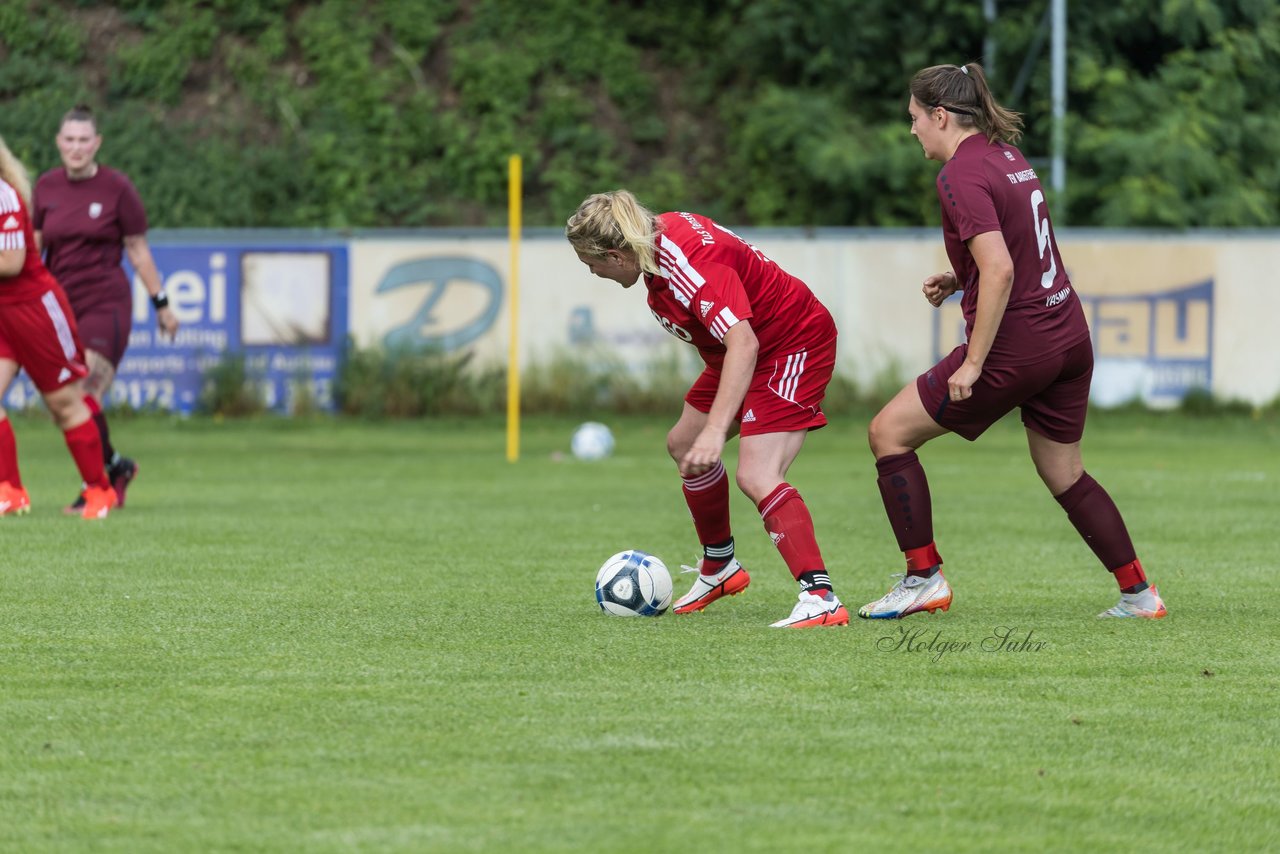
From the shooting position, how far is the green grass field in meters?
3.98

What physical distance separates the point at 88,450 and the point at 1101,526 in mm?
5692

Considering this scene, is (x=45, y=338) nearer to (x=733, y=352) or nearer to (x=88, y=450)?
(x=88, y=450)

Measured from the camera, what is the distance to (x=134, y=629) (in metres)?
6.43

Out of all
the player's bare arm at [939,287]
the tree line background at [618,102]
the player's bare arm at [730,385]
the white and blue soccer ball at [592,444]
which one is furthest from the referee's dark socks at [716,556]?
the tree line background at [618,102]

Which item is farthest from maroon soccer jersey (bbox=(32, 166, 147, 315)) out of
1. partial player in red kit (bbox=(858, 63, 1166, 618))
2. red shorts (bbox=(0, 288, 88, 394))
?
partial player in red kit (bbox=(858, 63, 1166, 618))

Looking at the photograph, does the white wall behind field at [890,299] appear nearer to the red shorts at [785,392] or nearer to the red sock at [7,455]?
the red sock at [7,455]

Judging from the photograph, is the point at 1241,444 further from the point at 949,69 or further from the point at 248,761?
the point at 248,761

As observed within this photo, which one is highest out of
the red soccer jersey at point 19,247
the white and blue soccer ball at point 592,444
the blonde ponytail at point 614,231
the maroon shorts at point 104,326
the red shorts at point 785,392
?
the blonde ponytail at point 614,231

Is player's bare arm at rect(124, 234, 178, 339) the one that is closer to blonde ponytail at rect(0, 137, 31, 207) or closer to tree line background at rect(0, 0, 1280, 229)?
blonde ponytail at rect(0, 137, 31, 207)

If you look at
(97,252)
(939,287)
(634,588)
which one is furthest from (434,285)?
(634,588)

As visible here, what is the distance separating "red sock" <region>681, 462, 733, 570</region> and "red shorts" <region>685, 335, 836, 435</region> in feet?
1.26

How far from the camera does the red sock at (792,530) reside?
6.52 meters

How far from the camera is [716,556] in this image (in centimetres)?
709

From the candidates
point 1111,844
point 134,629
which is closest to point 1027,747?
point 1111,844
